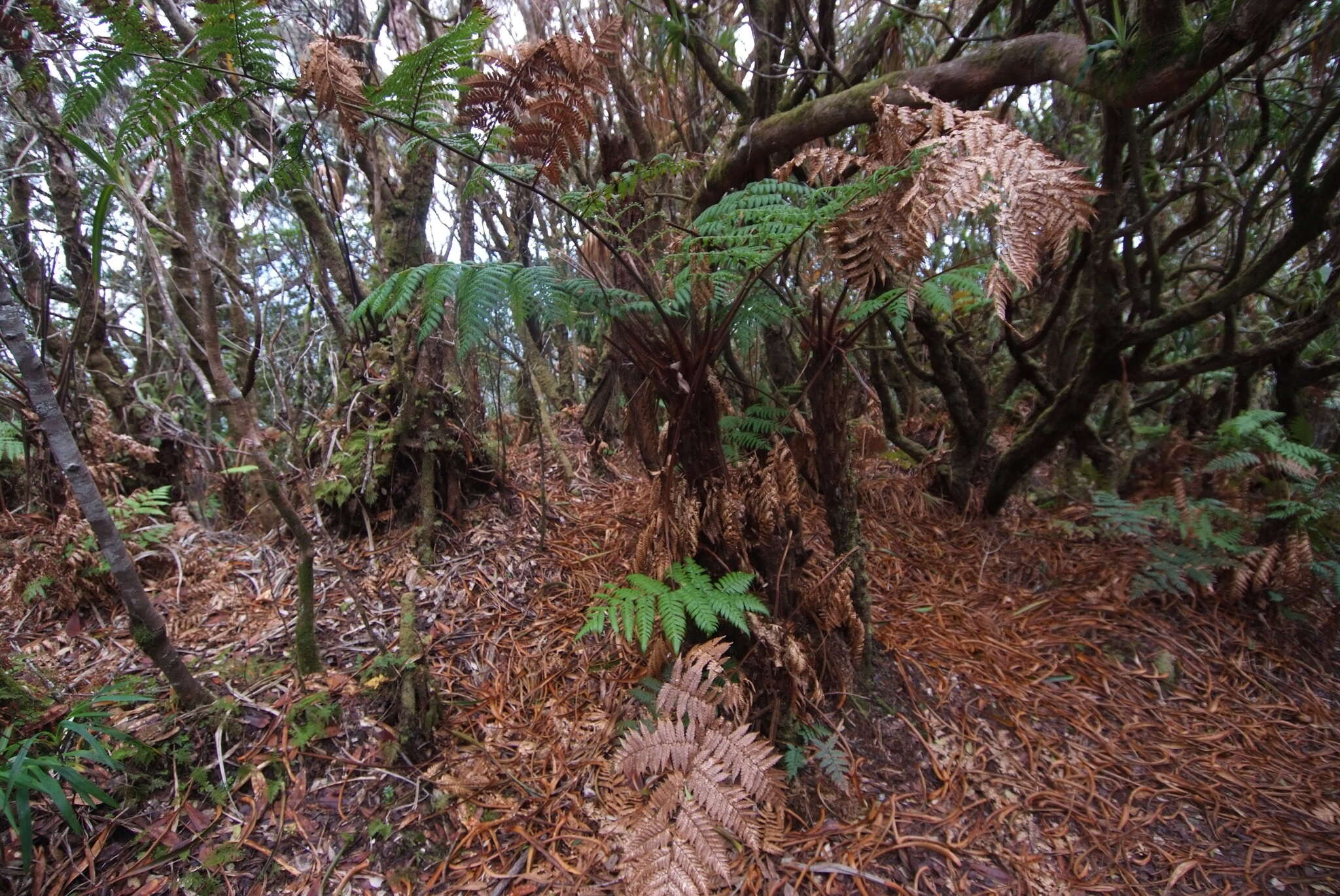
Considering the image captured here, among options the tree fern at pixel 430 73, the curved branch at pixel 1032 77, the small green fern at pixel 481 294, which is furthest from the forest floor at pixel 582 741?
the curved branch at pixel 1032 77

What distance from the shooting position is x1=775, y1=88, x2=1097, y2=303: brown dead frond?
37.0 inches

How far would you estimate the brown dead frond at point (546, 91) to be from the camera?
1201 mm

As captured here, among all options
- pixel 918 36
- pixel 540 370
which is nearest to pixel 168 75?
pixel 540 370

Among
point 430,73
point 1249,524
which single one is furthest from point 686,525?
point 1249,524

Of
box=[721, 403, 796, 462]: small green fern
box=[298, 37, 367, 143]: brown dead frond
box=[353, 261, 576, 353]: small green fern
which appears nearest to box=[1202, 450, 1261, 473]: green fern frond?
box=[721, 403, 796, 462]: small green fern

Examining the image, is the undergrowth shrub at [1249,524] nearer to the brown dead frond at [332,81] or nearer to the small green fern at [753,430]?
the small green fern at [753,430]

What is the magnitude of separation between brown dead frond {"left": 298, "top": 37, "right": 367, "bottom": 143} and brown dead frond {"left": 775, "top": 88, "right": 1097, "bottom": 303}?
1.05 m

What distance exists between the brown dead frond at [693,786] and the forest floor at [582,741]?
0.34m

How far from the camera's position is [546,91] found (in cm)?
125

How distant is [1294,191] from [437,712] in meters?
3.41

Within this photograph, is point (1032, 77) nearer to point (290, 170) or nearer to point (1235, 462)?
point (1235, 462)

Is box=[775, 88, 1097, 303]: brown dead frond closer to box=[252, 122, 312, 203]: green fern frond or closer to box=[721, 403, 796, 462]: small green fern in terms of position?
box=[721, 403, 796, 462]: small green fern

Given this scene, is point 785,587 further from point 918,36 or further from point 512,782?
point 918,36

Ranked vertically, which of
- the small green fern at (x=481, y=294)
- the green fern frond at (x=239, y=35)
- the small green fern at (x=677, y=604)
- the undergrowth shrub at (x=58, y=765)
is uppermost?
the green fern frond at (x=239, y=35)
